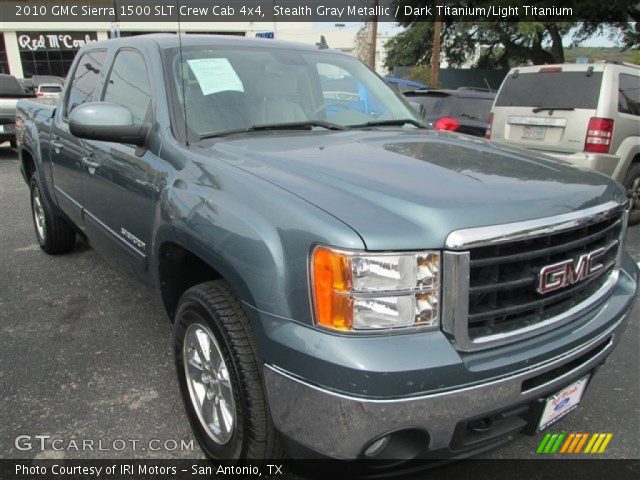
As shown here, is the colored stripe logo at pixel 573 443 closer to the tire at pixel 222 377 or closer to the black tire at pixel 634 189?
the tire at pixel 222 377

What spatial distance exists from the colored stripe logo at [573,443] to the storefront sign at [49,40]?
131ft

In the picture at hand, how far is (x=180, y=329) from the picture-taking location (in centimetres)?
237

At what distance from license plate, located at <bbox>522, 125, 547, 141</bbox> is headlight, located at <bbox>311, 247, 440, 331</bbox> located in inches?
212

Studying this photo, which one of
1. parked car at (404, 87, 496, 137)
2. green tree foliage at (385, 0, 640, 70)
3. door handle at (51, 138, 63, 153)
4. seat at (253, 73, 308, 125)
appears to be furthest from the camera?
green tree foliage at (385, 0, 640, 70)

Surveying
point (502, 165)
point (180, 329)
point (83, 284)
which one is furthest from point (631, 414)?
point (83, 284)

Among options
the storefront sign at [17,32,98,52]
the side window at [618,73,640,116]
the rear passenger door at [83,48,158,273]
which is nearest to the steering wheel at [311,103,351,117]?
the rear passenger door at [83,48,158,273]

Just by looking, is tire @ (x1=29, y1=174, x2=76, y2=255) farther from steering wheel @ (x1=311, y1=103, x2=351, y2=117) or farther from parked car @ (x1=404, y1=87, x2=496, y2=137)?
parked car @ (x1=404, y1=87, x2=496, y2=137)

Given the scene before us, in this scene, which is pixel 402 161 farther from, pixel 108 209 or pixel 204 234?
pixel 108 209

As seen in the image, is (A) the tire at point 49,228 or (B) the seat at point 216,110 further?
(A) the tire at point 49,228

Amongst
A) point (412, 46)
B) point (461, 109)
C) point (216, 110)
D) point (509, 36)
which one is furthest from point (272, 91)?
point (412, 46)

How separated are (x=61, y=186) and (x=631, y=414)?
12.9ft

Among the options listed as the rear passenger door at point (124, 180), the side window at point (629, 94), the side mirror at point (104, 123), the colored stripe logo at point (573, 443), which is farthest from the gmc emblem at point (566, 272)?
the side window at point (629, 94)

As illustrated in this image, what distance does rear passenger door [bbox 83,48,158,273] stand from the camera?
8.66 feet

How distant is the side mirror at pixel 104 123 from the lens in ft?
8.24
